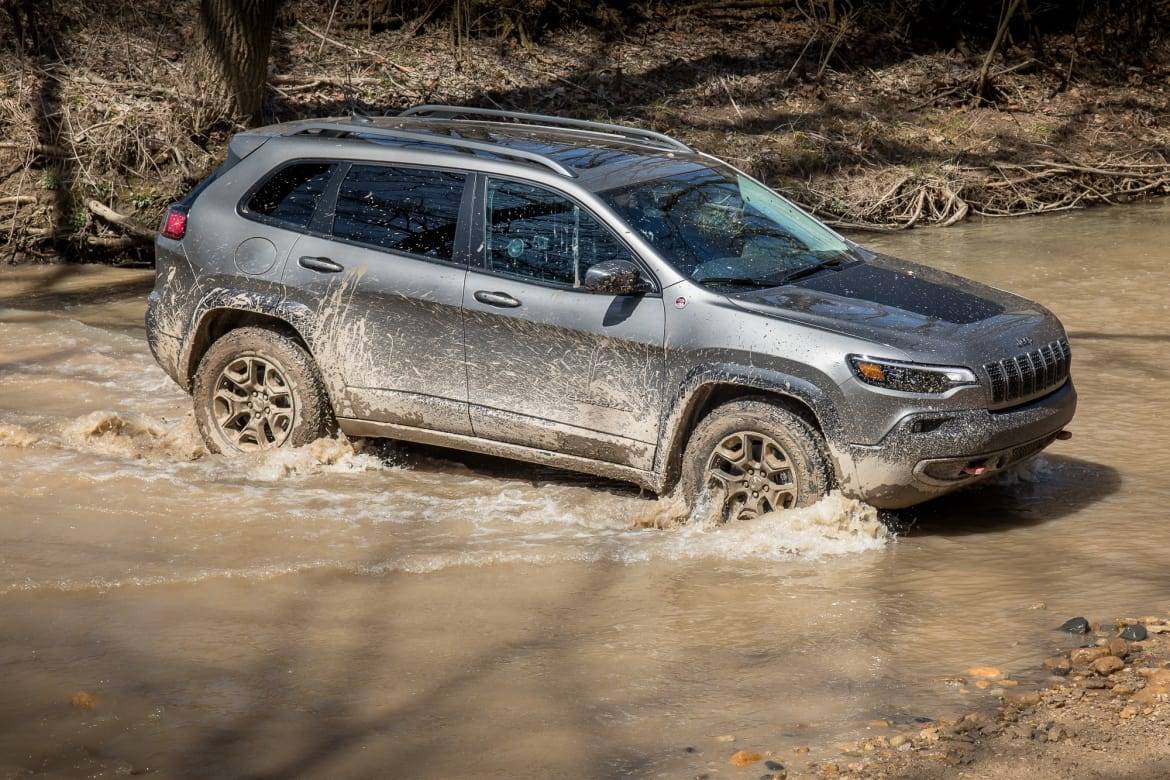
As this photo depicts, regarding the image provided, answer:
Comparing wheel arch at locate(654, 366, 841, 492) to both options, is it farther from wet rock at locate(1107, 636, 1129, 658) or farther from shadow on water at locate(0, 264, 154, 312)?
shadow on water at locate(0, 264, 154, 312)

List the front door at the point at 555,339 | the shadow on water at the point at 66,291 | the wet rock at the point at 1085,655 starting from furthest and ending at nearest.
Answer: the shadow on water at the point at 66,291
the front door at the point at 555,339
the wet rock at the point at 1085,655

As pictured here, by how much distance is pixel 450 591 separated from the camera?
6121mm

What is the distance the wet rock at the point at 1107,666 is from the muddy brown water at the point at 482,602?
0.26m

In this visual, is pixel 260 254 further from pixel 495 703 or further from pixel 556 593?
pixel 495 703

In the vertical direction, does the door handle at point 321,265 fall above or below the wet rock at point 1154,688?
above

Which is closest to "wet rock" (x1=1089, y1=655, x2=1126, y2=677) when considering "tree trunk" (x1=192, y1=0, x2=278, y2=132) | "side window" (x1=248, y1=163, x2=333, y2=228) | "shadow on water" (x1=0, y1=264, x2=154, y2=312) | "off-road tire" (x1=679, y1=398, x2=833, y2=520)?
"off-road tire" (x1=679, y1=398, x2=833, y2=520)

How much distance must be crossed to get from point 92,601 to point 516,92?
1268 cm

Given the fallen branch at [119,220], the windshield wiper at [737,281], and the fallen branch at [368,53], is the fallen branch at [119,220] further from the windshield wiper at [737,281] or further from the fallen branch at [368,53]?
the windshield wiper at [737,281]

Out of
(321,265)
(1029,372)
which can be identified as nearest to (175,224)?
(321,265)

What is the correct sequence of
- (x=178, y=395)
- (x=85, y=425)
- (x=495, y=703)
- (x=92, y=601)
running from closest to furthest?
1. (x=495, y=703)
2. (x=92, y=601)
3. (x=85, y=425)
4. (x=178, y=395)

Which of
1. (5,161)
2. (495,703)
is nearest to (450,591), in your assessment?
(495,703)

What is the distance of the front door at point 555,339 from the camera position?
6598mm

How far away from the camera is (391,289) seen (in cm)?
713

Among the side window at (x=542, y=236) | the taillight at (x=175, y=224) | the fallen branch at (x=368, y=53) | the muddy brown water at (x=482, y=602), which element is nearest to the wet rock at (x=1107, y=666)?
the muddy brown water at (x=482, y=602)
